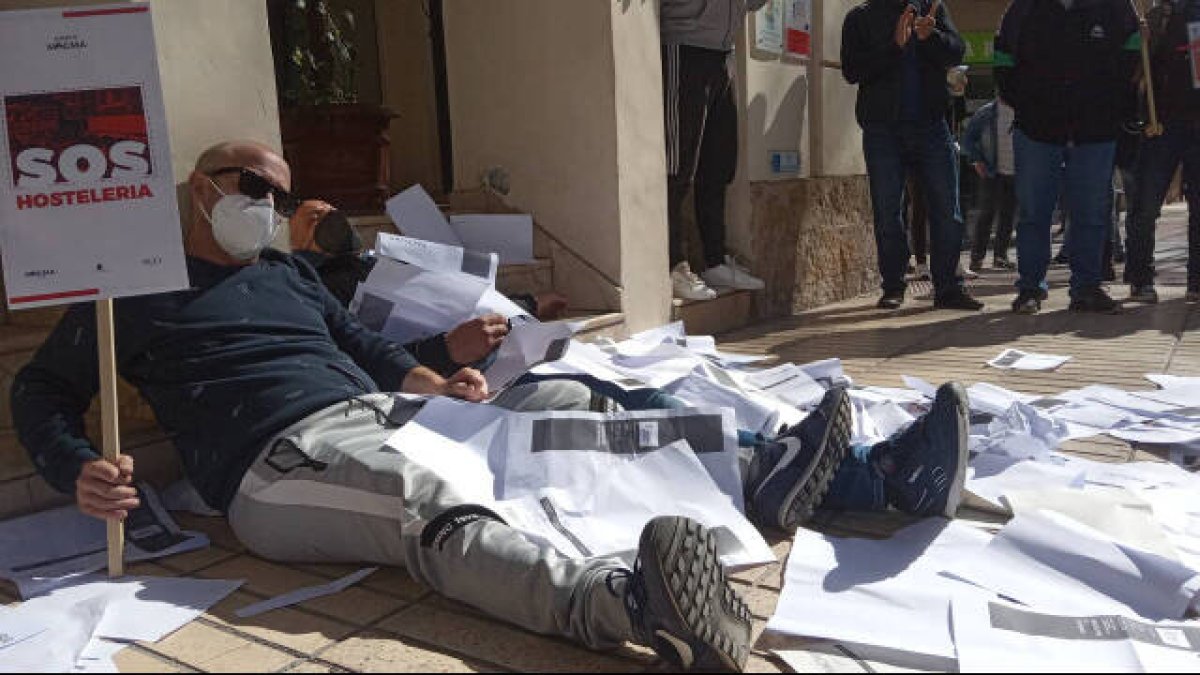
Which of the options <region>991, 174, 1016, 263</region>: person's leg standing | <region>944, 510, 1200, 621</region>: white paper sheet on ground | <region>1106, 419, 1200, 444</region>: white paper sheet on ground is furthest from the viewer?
<region>991, 174, 1016, 263</region>: person's leg standing

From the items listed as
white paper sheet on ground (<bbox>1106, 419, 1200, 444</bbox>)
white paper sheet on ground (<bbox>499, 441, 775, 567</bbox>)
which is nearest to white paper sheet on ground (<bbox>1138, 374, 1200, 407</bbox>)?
white paper sheet on ground (<bbox>1106, 419, 1200, 444</bbox>)

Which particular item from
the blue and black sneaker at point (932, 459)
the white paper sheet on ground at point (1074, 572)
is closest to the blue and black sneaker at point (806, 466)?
the blue and black sneaker at point (932, 459)

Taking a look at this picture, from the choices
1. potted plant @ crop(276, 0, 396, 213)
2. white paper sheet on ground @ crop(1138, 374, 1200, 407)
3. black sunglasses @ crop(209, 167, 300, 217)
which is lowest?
white paper sheet on ground @ crop(1138, 374, 1200, 407)

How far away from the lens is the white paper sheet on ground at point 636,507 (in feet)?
5.90

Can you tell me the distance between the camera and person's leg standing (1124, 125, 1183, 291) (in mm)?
4988

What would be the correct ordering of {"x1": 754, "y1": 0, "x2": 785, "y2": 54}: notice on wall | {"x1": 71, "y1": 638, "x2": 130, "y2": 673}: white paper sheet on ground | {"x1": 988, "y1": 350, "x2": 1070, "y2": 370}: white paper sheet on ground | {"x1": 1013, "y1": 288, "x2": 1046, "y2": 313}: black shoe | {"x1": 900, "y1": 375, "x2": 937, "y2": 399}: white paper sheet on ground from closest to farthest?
{"x1": 71, "y1": 638, "x2": 130, "y2": 673}: white paper sheet on ground, {"x1": 900, "y1": 375, "x2": 937, "y2": 399}: white paper sheet on ground, {"x1": 988, "y1": 350, "x2": 1070, "y2": 370}: white paper sheet on ground, {"x1": 1013, "y1": 288, "x2": 1046, "y2": 313}: black shoe, {"x1": 754, "y1": 0, "x2": 785, "y2": 54}: notice on wall

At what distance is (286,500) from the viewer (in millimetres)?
1859

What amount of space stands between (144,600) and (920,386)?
244cm

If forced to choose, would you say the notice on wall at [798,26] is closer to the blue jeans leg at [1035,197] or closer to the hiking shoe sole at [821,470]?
the blue jeans leg at [1035,197]

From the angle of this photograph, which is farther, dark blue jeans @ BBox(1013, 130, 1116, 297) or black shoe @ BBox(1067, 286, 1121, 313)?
black shoe @ BBox(1067, 286, 1121, 313)

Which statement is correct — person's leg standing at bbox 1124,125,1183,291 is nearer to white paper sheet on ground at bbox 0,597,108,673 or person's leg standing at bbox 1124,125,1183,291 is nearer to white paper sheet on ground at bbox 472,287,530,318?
white paper sheet on ground at bbox 472,287,530,318

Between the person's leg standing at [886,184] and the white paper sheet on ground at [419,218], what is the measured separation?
266 centimetres

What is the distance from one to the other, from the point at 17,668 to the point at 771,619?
1.18 m

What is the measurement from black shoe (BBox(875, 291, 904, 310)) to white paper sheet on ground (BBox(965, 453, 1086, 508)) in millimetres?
3132
